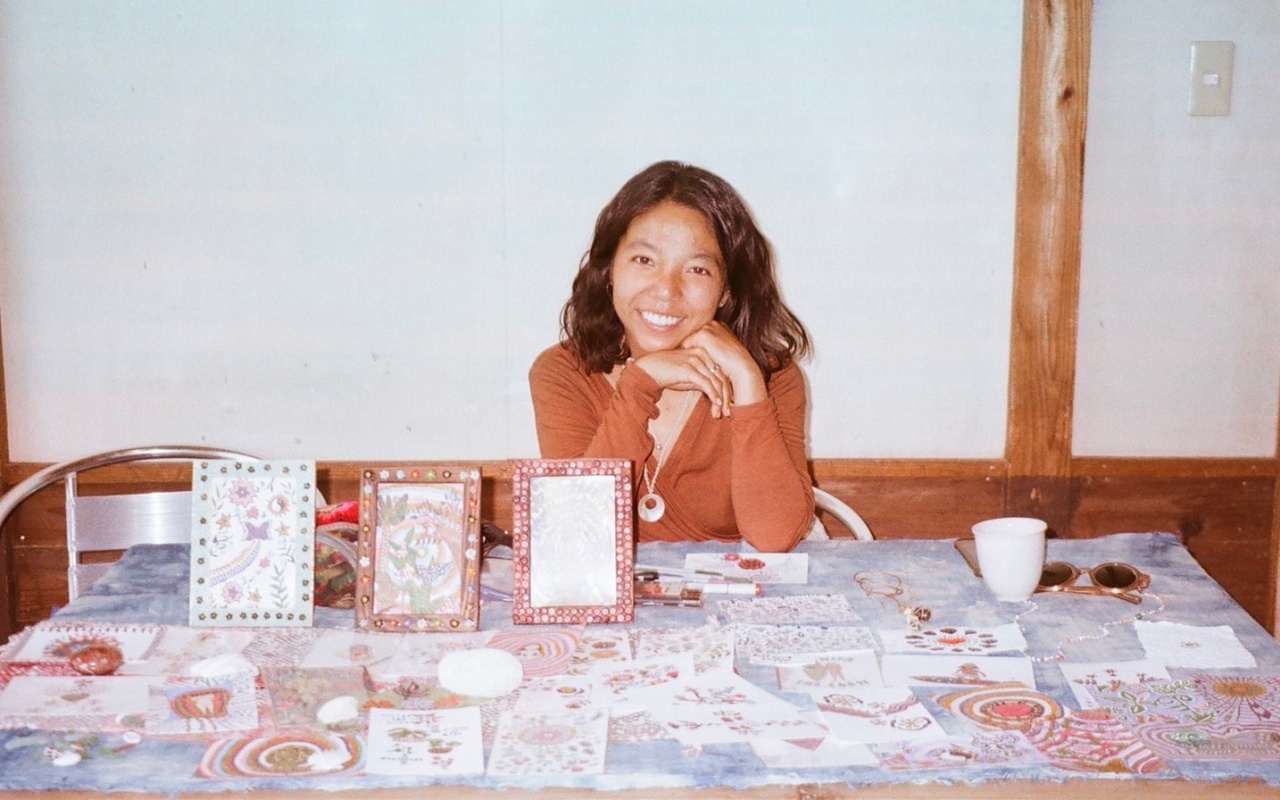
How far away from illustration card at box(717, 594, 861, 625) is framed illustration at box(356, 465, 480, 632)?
37cm

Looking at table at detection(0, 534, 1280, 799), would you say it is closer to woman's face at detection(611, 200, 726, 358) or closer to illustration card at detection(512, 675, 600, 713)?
illustration card at detection(512, 675, 600, 713)

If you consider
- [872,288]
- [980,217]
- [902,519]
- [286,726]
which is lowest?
[902,519]

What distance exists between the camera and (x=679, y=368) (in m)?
2.07

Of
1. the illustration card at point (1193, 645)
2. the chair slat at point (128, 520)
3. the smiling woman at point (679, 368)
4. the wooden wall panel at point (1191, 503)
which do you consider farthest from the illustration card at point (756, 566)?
the wooden wall panel at point (1191, 503)

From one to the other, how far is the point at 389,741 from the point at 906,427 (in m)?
2.12

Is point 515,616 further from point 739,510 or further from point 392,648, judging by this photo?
point 739,510

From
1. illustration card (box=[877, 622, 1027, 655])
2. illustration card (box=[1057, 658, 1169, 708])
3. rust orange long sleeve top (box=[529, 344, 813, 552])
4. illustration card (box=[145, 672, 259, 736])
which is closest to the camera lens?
illustration card (box=[145, 672, 259, 736])

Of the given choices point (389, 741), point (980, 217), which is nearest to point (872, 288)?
point (980, 217)

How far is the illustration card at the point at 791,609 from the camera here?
161 cm

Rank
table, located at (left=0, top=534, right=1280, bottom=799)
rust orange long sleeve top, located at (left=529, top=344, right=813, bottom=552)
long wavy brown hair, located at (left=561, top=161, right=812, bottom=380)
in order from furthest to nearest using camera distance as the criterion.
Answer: long wavy brown hair, located at (left=561, top=161, right=812, bottom=380), rust orange long sleeve top, located at (left=529, top=344, right=813, bottom=552), table, located at (left=0, top=534, right=1280, bottom=799)

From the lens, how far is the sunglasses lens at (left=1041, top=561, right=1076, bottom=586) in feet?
5.62

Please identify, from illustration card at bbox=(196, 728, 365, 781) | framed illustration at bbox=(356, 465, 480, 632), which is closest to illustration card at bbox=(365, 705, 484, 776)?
illustration card at bbox=(196, 728, 365, 781)

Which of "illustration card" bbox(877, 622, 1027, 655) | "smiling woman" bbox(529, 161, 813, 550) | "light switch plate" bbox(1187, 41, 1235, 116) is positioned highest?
"light switch plate" bbox(1187, 41, 1235, 116)

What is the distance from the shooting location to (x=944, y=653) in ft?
4.87
